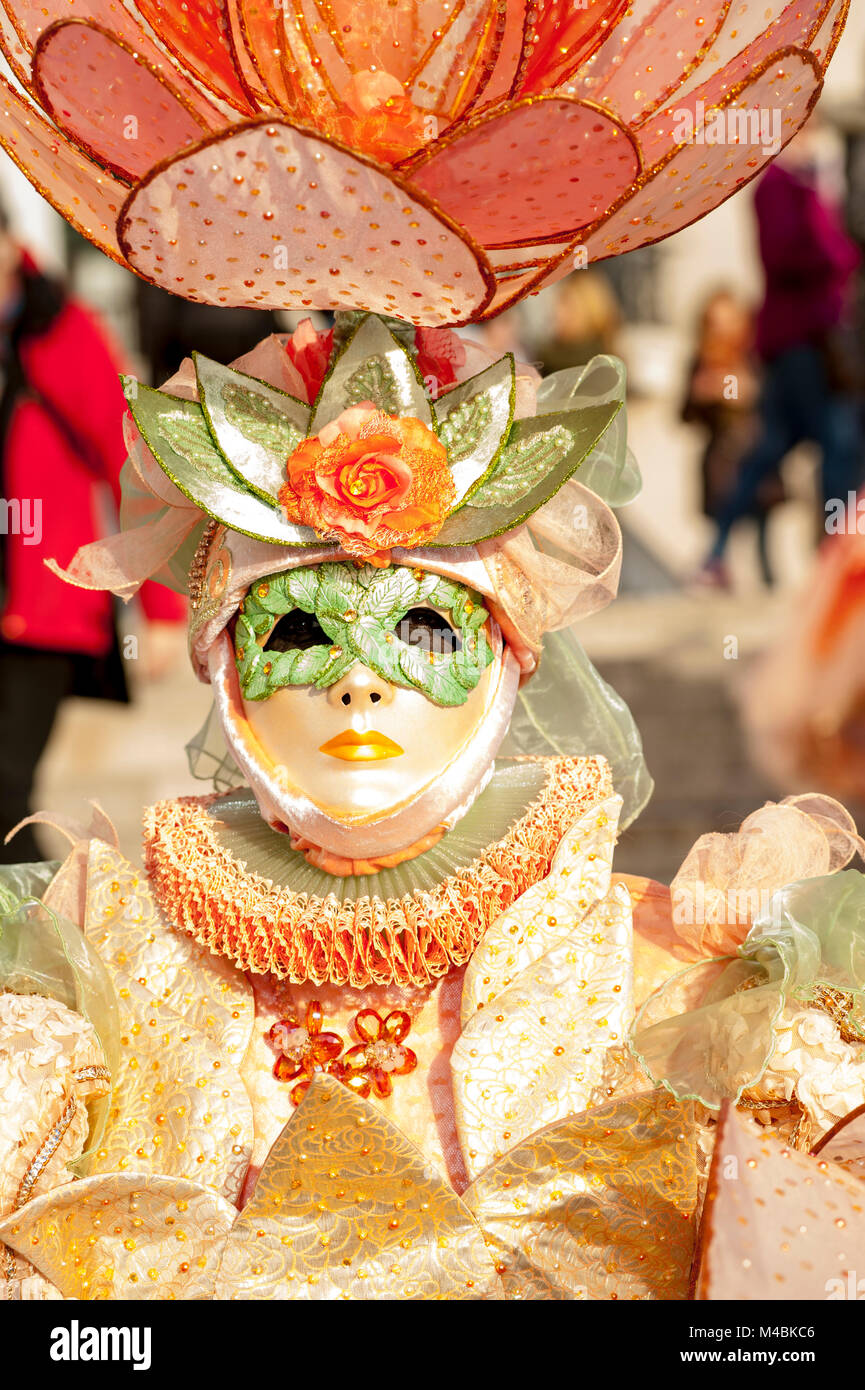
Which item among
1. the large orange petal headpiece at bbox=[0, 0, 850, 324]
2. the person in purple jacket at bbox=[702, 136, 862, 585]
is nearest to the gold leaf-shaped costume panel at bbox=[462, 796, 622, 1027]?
the large orange petal headpiece at bbox=[0, 0, 850, 324]

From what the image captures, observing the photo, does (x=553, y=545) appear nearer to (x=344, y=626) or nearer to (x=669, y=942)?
(x=344, y=626)

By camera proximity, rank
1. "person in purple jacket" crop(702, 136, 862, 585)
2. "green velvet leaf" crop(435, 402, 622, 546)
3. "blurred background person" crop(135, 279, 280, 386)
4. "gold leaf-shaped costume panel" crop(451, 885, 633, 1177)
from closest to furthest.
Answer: "gold leaf-shaped costume panel" crop(451, 885, 633, 1177), "green velvet leaf" crop(435, 402, 622, 546), "blurred background person" crop(135, 279, 280, 386), "person in purple jacket" crop(702, 136, 862, 585)

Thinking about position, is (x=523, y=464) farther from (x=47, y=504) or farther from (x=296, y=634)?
(x=47, y=504)

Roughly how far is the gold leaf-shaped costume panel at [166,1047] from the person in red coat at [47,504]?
2.07 m

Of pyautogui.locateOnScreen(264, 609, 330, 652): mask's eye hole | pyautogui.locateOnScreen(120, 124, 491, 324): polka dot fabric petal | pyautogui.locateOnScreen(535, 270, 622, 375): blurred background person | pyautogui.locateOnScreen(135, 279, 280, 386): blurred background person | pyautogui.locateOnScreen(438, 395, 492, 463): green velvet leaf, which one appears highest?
pyautogui.locateOnScreen(535, 270, 622, 375): blurred background person

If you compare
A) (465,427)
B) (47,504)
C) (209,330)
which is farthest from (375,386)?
(209,330)

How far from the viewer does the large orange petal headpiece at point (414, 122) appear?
223 cm

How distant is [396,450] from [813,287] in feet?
19.2

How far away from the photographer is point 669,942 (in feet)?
8.17

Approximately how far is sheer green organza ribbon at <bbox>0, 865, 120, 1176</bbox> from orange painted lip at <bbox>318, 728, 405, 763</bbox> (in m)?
0.47

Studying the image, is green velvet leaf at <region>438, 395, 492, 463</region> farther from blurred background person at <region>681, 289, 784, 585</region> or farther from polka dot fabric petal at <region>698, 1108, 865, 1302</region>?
blurred background person at <region>681, 289, 784, 585</region>

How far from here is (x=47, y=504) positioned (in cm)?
470

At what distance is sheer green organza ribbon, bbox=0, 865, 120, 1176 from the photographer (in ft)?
7.89

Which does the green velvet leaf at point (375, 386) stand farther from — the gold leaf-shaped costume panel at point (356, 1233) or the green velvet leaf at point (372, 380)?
the gold leaf-shaped costume panel at point (356, 1233)
